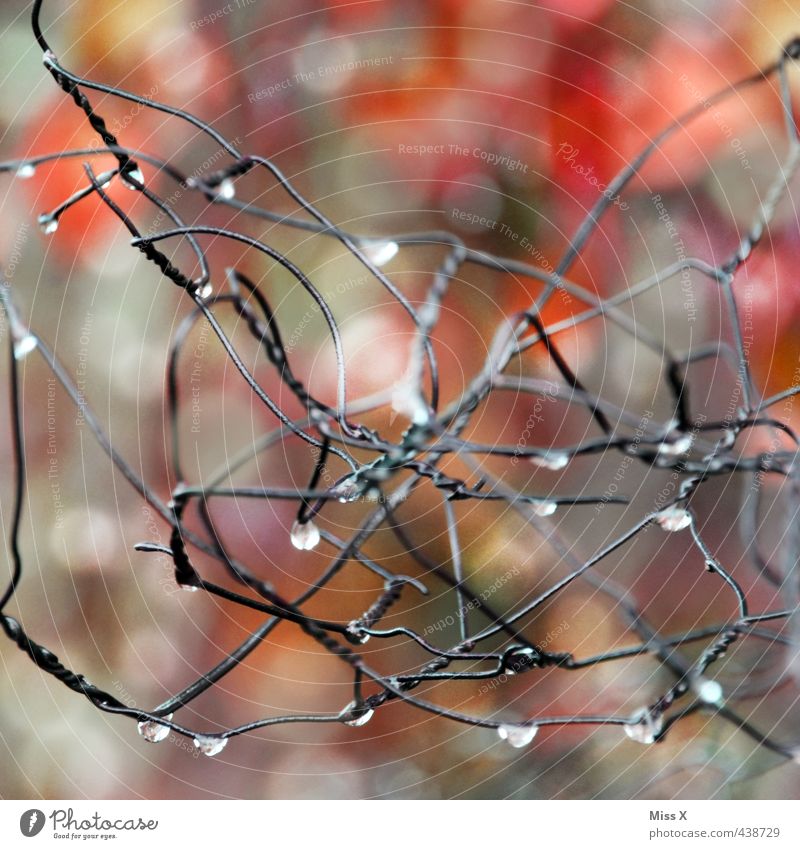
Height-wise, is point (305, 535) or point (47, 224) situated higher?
point (47, 224)

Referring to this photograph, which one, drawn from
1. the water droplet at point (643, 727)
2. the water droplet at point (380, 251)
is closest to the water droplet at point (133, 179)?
the water droplet at point (380, 251)

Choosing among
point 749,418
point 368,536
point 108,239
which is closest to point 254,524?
point 368,536

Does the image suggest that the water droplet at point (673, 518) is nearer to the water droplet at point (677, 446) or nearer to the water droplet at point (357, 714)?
the water droplet at point (677, 446)

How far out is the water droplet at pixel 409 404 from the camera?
1.25ft

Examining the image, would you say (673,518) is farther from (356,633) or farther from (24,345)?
(24,345)

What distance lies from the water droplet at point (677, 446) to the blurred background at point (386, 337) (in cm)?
2

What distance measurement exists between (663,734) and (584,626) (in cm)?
7

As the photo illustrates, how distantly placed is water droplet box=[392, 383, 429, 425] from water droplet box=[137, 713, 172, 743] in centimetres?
20

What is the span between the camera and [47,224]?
39cm

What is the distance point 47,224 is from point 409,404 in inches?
8.2
